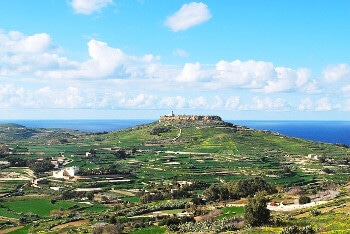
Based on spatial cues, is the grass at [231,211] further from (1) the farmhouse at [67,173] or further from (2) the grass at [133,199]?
(1) the farmhouse at [67,173]

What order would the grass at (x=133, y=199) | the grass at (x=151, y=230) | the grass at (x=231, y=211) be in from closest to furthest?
the grass at (x=151, y=230) → the grass at (x=231, y=211) → the grass at (x=133, y=199)

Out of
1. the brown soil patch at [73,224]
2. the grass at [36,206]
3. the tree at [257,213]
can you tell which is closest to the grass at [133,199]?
the grass at [36,206]

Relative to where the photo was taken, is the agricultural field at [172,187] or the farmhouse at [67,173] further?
the farmhouse at [67,173]

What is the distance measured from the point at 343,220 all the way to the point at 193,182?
73009 millimetres

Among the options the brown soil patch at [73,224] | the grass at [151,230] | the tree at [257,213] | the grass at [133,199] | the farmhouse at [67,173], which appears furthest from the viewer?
the farmhouse at [67,173]

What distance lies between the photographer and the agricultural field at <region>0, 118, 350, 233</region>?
57531mm

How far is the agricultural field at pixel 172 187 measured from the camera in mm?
57531

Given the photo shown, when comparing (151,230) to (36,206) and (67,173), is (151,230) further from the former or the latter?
(67,173)

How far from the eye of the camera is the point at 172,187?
10650cm

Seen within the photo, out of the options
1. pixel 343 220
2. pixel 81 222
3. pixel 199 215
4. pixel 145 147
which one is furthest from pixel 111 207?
pixel 145 147

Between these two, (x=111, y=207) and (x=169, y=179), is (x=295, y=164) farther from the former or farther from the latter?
(x=111, y=207)

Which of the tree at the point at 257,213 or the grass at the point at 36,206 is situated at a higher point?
the tree at the point at 257,213

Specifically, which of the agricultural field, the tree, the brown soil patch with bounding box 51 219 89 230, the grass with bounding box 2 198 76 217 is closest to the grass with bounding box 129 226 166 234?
the agricultural field

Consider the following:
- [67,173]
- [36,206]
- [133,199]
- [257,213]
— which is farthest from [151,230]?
[67,173]
